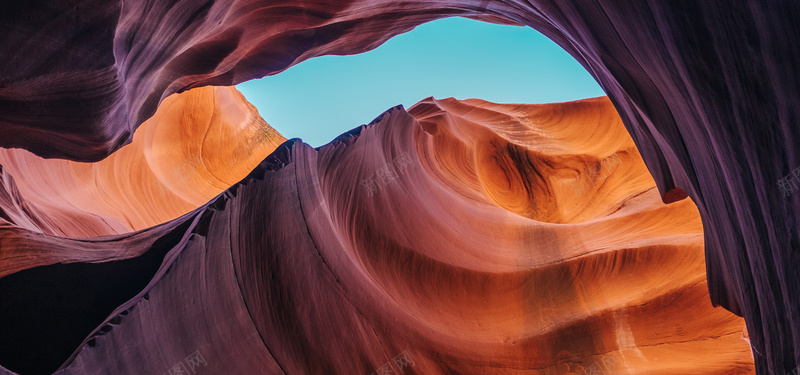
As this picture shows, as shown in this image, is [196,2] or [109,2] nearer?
[109,2]

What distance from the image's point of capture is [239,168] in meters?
11.7

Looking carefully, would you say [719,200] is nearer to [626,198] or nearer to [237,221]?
[237,221]

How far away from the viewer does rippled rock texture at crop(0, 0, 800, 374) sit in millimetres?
1552

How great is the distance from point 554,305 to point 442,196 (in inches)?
91.2

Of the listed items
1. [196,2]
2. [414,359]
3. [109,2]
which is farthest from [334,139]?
[109,2]
